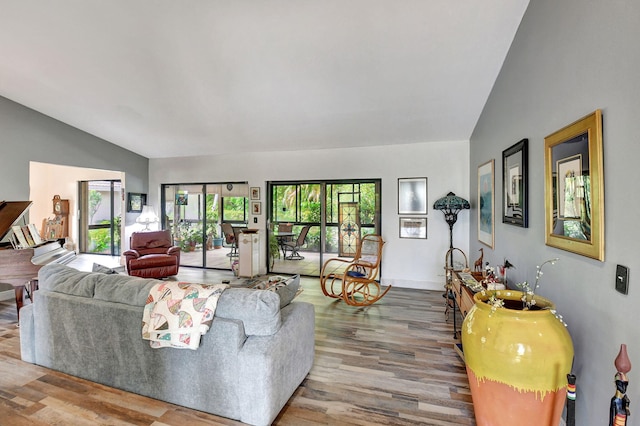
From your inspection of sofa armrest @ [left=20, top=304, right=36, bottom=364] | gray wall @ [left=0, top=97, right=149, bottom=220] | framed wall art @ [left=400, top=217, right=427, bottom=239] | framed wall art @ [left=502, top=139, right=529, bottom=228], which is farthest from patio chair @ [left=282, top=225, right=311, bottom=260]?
sofa armrest @ [left=20, top=304, right=36, bottom=364]

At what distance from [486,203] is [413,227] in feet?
5.37

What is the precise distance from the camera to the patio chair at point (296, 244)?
5.91 metres

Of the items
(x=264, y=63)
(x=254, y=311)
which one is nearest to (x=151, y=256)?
(x=264, y=63)

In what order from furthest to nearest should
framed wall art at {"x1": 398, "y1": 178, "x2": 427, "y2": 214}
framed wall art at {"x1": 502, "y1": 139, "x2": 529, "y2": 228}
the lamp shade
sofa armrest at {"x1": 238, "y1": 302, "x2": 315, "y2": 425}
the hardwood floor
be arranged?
framed wall art at {"x1": 398, "y1": 178, "x2": 427, "y2": 214}
the lamp shade
framed wall art at {"x1": 502, "y1": 139, "x2": 529, "y2": 228}
the hardwood floor
sofa armrest at {"x1": 238, "y1": 302, "x2": 315, "y2": 425}

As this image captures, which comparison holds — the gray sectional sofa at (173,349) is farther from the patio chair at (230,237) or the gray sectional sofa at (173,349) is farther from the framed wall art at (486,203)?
the patio chair at (230,237)

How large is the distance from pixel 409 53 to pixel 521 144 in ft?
4.53

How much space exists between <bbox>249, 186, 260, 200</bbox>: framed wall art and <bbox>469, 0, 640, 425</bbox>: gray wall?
477 centimetres

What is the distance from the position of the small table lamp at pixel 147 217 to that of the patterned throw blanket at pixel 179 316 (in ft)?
16.6

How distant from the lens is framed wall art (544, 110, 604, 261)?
1484 millimetres

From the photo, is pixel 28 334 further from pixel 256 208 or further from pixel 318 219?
pixel 318 219

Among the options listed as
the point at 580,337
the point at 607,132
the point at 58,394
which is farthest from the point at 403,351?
the point at 58,394

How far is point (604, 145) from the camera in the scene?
146cm

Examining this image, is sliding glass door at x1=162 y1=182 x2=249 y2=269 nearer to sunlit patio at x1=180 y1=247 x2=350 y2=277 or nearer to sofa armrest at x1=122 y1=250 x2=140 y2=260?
sunlit patio at x1=180 y1=247 x2=350 y2=277

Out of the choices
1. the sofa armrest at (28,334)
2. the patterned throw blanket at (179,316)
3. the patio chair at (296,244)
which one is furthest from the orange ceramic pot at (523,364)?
the patio chair at (296,244)
